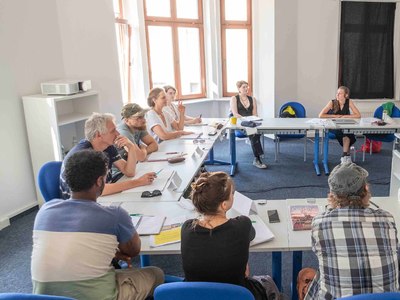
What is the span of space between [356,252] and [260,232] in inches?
24.0

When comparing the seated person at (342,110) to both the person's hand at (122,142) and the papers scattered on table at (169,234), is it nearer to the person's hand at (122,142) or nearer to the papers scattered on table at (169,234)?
the person's hand at (122,142)

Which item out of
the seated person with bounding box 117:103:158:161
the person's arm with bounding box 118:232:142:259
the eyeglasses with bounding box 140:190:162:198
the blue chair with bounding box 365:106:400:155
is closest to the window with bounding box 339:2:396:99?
the blue chair with bounding box 365:106:400:155

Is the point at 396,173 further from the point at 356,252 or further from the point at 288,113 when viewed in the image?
the point at 356,252

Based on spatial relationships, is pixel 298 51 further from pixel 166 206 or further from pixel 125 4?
pixel 166 206

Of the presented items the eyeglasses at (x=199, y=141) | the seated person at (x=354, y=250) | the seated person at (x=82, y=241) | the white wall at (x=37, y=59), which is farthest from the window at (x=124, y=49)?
the seated person at (x=354, y=250)

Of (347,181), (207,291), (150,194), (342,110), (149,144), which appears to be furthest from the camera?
(342,110)

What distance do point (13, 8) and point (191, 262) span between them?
11.8ft

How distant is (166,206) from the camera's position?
2.44 m

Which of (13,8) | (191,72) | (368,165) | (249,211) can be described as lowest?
(368,165)

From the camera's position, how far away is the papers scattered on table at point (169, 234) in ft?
6.54

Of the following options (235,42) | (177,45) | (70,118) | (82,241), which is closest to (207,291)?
(82,241)

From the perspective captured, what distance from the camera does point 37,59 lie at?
14.0 ft

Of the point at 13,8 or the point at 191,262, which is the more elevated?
the point at 13,8

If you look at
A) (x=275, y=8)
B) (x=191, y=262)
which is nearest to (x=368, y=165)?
(x=275, y=8)
